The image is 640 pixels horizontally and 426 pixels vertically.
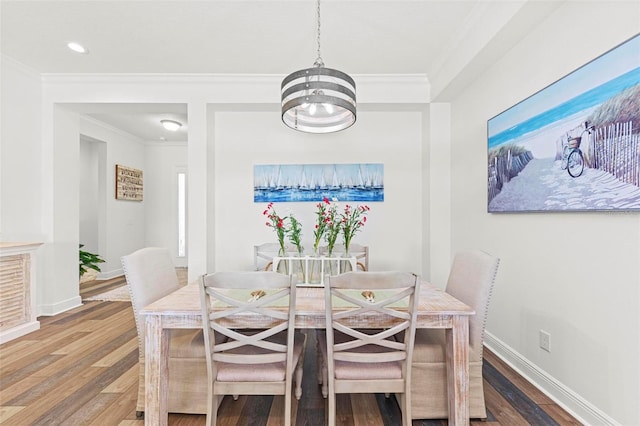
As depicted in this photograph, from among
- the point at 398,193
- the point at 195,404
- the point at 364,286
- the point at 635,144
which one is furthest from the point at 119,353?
the point at 635,144

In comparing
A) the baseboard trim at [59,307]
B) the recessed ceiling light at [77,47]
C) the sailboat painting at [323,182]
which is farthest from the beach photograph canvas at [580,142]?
the baseboard trim at [59,307]

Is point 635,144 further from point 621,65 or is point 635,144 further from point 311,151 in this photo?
point 311,151

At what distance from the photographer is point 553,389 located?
1.96 meters

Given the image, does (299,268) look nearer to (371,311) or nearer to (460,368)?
(371,311)

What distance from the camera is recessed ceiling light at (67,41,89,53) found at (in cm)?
285

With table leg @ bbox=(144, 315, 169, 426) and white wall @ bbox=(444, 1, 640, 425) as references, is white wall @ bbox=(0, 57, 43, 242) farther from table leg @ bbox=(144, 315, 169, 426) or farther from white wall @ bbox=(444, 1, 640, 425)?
white wall @ bbox=(444, 1, 640, 425)

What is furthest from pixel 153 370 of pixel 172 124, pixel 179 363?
pixel 172 124

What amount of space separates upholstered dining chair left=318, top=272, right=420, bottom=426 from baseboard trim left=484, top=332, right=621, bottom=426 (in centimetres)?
104

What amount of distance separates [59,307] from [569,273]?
4973 mm

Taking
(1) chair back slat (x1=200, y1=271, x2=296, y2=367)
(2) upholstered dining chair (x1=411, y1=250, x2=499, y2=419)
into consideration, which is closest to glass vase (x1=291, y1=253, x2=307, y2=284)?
(1) chair back slat (x1=200, y1=271, x2=296, y2=367)

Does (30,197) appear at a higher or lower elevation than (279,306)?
higher

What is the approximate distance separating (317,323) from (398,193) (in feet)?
8.26

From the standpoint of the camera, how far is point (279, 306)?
1650mm

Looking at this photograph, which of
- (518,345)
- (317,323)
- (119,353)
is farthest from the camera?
(119,353)
